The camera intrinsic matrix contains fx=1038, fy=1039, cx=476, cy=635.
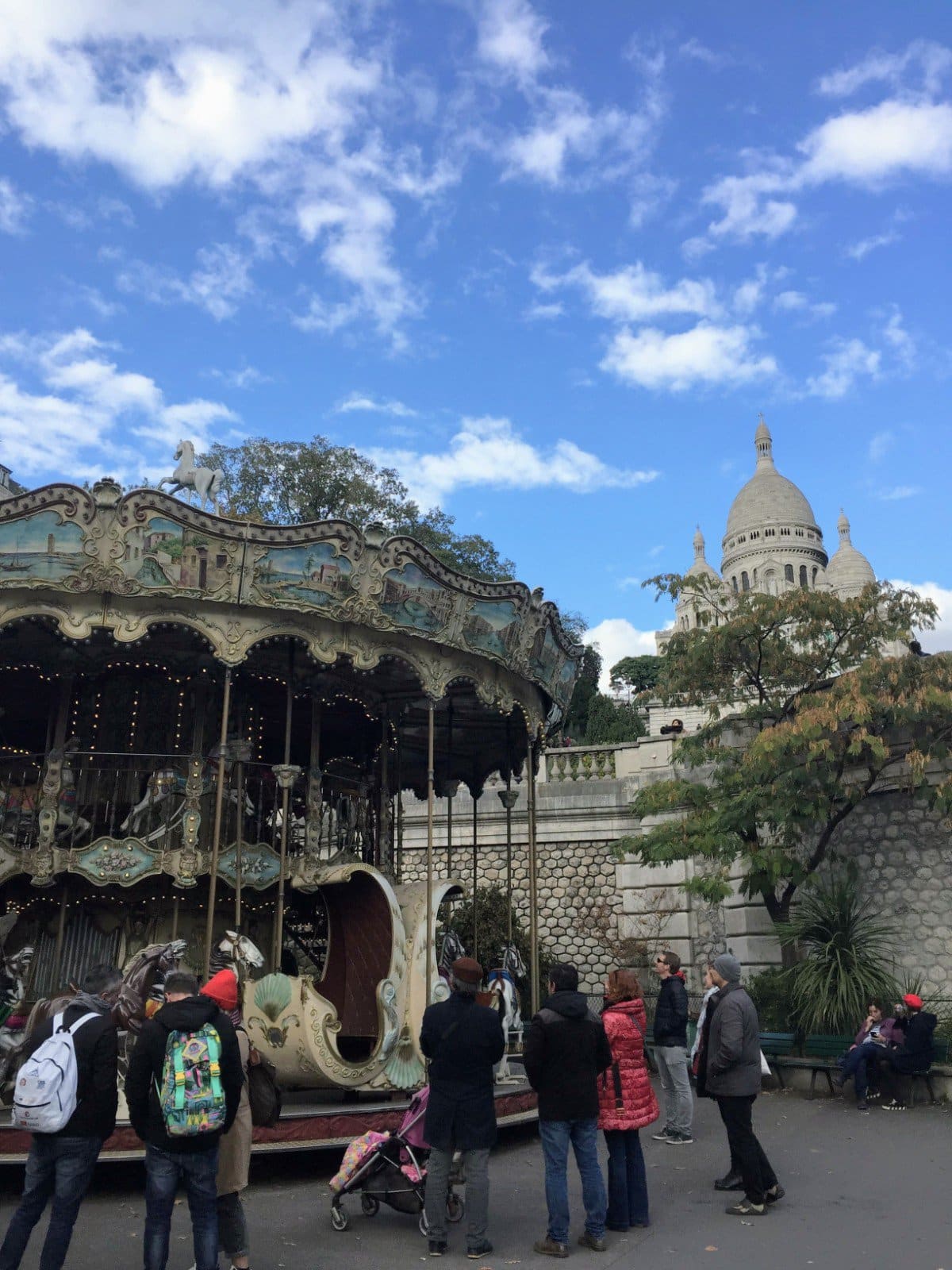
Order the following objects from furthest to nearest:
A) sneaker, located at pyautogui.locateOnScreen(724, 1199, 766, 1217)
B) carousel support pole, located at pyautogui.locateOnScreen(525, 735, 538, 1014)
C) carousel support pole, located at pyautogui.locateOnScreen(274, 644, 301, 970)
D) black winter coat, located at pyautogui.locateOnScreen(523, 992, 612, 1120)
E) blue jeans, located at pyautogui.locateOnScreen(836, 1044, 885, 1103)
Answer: carousel support pole, located at pyautogui.locateOnScreen(525, 735, 538, 1014), blue jeans, located at pyautogui.locateOnScreen(836, 1044, 885, 1103), carousel support pole, located at pyautogui.locateOnScreen(274, 644, 301, 970), sneaker, located at pyautogui.locateOnScreen(724, 1199, 766, 1217), black winter coat, located at pyautogui.locateOnScreen(523, 992, 612, 1120)

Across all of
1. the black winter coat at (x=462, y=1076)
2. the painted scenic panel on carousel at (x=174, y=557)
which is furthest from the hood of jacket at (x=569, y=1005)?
the painted scenic panel on carousel at (x=174, y=557)

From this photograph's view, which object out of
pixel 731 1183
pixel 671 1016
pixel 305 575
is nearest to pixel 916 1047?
pixel 671 1016

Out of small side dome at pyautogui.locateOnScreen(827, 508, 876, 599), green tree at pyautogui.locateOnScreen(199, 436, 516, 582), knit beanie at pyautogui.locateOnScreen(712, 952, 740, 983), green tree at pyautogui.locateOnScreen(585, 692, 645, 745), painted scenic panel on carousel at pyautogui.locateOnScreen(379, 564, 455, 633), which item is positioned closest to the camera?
knit beanie at pyautogui.locateOnScreen(712, 952, 740, 983)

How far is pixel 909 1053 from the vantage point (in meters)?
11.3

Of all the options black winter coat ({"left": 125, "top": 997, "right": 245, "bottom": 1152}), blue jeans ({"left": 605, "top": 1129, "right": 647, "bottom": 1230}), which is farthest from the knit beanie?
black winter coat ({"left": 125, "top": 997, "right": 245, "bottom": 1152})

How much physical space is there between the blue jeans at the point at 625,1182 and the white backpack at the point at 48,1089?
3.23 m

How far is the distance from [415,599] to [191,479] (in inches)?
116

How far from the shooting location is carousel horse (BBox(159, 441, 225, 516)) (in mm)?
11703

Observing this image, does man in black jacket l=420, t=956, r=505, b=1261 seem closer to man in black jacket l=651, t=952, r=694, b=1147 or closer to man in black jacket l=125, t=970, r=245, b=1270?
man in black jacket l=125, t=970, r=245, b=1270

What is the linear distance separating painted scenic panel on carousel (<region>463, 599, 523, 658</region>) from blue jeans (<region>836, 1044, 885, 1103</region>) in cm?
592

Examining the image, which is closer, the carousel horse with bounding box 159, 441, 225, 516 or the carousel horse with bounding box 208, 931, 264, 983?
the carousel horse with bounding box 208, 931, 264, 983

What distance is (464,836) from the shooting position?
2284 centimetres

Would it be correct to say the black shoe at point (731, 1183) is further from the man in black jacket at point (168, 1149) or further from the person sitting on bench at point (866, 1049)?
the person sitting on bench at point (866, 1049)

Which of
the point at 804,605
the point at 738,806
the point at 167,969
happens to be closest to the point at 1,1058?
the point at 167,969
